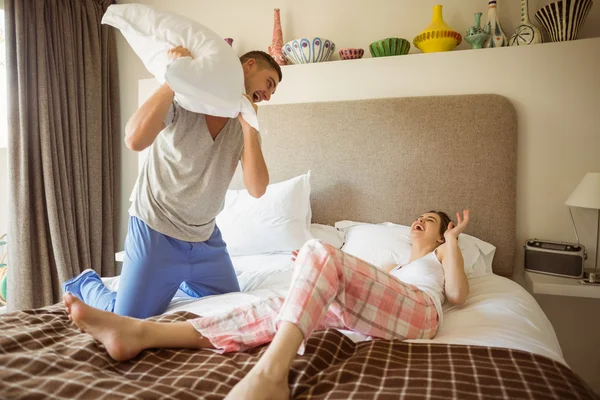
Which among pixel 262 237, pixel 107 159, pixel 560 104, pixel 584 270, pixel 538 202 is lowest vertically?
pixel 584 270

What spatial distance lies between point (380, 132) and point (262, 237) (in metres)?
0.87

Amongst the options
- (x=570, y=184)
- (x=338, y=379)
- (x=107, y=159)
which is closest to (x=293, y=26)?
(x=107, y=159)

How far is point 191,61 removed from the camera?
136 cm

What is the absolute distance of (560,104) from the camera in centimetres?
228

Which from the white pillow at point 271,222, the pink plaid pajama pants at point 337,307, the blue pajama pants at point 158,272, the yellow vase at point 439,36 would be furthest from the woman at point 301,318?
the yellow vase at point 439,36

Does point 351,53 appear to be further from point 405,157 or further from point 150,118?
point 150,118

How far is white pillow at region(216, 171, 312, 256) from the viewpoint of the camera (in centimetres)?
238

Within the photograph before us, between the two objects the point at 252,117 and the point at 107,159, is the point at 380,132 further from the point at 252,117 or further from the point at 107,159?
the point at 107,159

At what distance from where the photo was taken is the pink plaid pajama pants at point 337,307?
3.83ft

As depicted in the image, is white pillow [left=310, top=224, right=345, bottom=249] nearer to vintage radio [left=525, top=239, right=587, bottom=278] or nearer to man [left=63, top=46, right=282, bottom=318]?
man [left=63, top=46, right=282, bottom=318]

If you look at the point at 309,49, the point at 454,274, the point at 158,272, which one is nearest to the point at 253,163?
the point at 158,272

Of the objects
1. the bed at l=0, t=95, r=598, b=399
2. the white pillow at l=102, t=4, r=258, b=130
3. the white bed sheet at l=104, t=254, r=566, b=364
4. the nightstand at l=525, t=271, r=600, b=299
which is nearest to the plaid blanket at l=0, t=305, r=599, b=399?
the bed at l=0, t=95, r=598, b=399

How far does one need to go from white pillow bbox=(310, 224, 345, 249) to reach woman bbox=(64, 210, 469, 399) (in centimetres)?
100

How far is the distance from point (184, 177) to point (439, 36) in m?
1.61
